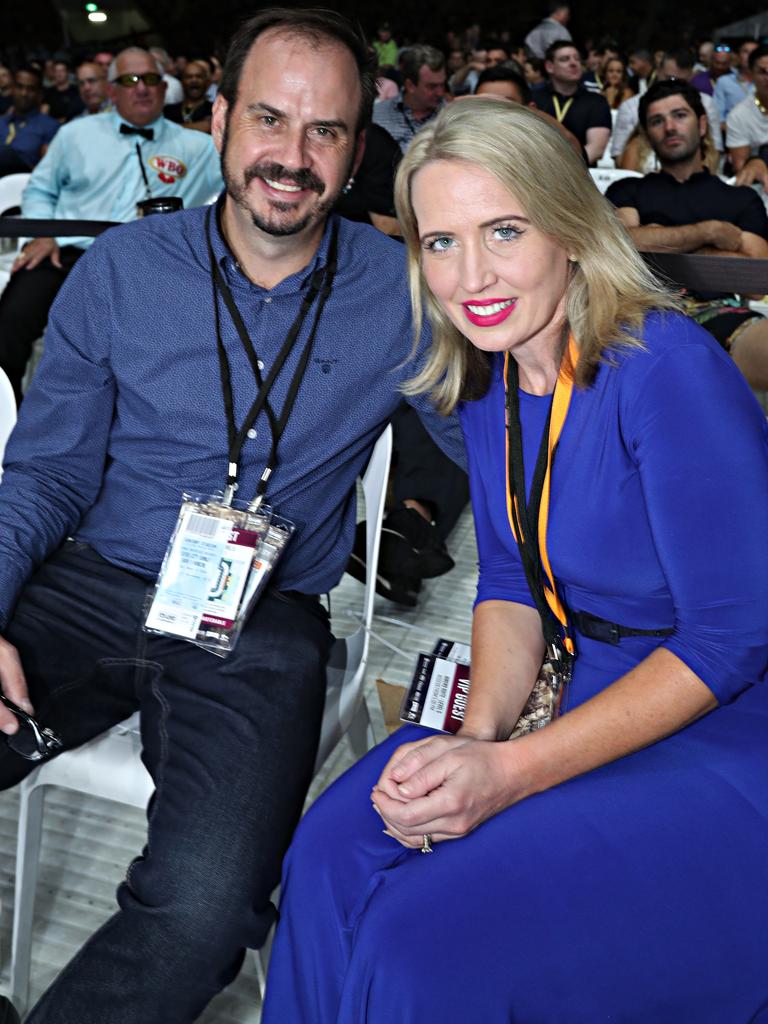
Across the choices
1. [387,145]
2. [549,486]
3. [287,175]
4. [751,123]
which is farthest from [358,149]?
[751,123]

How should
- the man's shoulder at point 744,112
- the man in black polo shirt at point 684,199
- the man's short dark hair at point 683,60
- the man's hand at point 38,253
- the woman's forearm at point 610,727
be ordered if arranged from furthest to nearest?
1. the man's short dark hair at point 683,60
2. the man's shoulder at point 744,112
3. the man's hand at point 38,253
4. the man in black polo shirt at point 684,199
5. the woman's forearm at point 610,727

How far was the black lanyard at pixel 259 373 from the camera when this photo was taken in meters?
Result: 1.63

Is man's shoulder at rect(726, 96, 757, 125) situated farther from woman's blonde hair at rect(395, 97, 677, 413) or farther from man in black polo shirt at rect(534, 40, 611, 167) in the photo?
woman's blonde hair at rect(395, 97, 677, 413)

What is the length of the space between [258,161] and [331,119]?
0.15 meters

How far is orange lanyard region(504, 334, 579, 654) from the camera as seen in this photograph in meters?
1.33

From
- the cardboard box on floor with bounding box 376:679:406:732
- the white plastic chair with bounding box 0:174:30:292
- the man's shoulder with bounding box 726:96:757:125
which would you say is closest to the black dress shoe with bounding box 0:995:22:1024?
the cardboard box on floor with bounding box 376:679:406:732

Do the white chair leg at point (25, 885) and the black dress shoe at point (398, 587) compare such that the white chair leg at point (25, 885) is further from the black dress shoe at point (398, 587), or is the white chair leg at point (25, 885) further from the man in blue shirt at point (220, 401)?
the black dress shoe at point (398, 587)

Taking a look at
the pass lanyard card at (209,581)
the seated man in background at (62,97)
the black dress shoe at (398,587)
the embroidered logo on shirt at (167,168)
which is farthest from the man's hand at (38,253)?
the seated man in background at (62,97)

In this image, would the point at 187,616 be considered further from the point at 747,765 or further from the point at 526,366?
the point at 747,765

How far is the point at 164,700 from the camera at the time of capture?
1.50 metres

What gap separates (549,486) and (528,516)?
2.4 inches

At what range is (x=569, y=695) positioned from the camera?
4.50ft

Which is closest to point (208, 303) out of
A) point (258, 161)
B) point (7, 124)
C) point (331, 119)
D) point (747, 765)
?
point (258, 161)

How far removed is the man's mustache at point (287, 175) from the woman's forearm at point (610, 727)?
978mm
